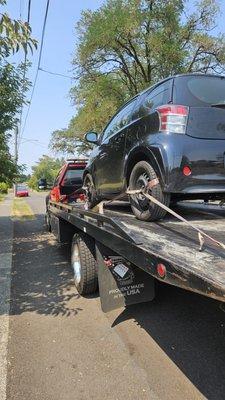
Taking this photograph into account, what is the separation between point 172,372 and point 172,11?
24.1 metres

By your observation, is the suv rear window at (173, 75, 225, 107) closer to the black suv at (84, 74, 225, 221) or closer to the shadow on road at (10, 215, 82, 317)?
the black suv at (84, 74, 225, 221)

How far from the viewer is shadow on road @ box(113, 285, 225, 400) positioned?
3.73 m

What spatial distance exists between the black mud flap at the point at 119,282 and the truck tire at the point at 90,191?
83.6 inches

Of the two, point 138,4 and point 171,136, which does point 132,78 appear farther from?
point 171,136

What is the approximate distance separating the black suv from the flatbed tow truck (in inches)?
12.7

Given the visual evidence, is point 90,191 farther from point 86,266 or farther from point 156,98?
point 156,98

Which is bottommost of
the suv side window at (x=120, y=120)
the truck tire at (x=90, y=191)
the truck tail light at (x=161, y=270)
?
the truck tail light at (x=161, y=270)

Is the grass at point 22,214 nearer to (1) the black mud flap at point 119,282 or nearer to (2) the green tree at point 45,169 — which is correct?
(1) the black mud flap at point 119,282

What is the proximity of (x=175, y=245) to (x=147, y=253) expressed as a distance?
243mm

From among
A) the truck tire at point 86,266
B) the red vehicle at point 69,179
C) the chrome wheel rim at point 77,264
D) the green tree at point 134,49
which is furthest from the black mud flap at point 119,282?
the green tree at point 134,49

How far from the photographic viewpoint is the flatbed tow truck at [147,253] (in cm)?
273

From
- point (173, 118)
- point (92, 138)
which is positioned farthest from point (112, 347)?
point (92, 138)

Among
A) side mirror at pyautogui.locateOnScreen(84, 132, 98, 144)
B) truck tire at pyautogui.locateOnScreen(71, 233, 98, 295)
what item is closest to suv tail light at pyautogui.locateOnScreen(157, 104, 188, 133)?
truck tire at pyautogui.locateOnScreen(71, 233, 98, 295)

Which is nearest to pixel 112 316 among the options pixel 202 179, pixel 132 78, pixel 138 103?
pixel 202 179
